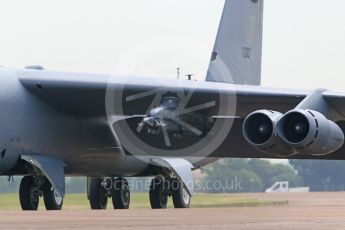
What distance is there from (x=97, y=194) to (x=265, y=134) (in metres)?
11.2

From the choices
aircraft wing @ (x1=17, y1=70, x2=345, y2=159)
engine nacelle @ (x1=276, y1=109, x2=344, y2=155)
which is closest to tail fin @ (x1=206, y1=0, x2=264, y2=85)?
aircraft wing @ (x1=17, y1=70, x2=345, y2=159)

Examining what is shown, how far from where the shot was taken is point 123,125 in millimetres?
26328

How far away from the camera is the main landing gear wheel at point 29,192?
2488 centimetres

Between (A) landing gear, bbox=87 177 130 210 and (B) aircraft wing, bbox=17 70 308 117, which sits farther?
(A) landing gear, bbox=87 177 130 210

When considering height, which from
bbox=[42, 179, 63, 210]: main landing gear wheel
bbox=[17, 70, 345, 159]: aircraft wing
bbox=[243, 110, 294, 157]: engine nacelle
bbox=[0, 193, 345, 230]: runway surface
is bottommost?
bbox=[42, 179, 63, 210]: main landing gear wheel

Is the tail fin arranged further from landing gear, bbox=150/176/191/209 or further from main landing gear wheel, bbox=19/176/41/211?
main landing gear wheel, bbox=19/176/41/211

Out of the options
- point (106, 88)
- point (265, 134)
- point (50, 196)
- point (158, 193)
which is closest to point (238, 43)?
point (158, 193)

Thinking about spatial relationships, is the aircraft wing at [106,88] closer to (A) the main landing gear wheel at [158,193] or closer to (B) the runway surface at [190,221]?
(A) the main landing gear wheel at [158,193]

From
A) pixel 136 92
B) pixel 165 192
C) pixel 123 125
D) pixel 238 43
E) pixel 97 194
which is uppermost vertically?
pixel 238 43

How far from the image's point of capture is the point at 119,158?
2661 cm

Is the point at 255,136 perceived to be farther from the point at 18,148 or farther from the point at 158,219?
the point at 18,148

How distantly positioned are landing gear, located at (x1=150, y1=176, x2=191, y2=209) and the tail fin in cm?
311

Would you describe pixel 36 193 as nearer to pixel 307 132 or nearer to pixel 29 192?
pixel 29 192

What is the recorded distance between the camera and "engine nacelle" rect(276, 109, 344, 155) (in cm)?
1798
